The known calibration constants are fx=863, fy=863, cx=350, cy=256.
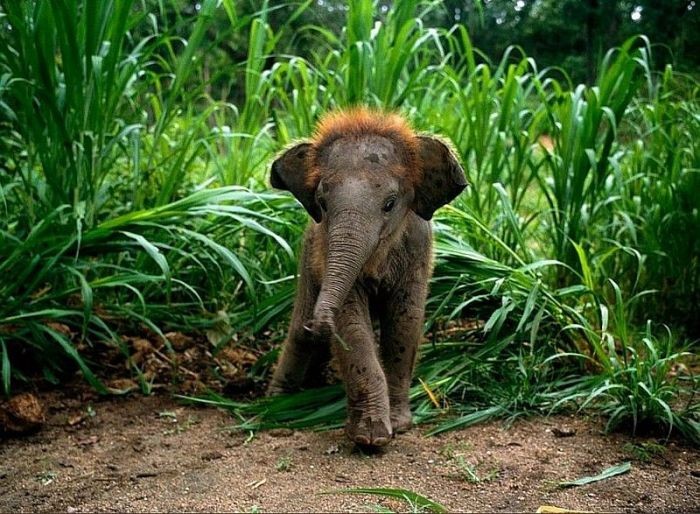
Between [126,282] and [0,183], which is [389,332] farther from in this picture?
[0,183]

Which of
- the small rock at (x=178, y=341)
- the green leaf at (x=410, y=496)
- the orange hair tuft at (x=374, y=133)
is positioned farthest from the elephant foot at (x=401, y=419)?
the small rock at (x=178, y=341)

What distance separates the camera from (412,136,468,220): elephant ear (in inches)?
118

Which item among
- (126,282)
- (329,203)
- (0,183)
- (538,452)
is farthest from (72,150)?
(538,452)

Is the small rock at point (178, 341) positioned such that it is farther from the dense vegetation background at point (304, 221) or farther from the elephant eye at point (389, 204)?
the elephant eye at point (389, 204)

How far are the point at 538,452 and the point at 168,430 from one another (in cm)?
137

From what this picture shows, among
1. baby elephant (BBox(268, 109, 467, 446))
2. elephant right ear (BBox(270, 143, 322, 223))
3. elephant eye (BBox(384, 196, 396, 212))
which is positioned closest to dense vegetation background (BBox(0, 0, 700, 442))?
baby elephant (BBox(268, 109, 467, 446))

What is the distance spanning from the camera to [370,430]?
9.40 feet

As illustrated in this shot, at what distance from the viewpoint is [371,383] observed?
2.95m

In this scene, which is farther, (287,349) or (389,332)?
(287,349)

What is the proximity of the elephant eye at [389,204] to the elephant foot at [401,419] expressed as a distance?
0.76 meters

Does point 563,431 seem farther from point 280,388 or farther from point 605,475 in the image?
point 280,388

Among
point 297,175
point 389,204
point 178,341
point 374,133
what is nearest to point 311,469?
point 389,204

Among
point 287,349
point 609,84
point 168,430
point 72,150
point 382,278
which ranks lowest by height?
point 168,430

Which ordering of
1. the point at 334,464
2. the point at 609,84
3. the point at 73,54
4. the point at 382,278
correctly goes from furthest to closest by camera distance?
1. the point at 609,84
2. the point at 73,54
3. the point at 382,278
4. the point at 334,464
